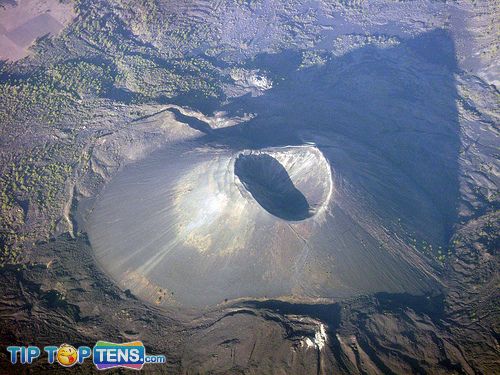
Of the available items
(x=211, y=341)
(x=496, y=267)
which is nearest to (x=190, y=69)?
(x=211, y=341)

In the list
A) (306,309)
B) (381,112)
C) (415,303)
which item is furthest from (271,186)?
(381,112)

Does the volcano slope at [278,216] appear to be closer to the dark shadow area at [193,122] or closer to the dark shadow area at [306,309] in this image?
the dark shadow area at [193,122]

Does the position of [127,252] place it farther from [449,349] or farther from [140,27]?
[140,27]

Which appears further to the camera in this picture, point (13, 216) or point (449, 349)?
point (13, 216)

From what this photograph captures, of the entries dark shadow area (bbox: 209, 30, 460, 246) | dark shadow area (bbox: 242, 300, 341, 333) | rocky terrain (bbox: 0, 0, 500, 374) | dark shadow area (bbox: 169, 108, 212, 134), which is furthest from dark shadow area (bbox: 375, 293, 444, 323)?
dark shadow area (bbox: 169, 108, 212, 134)

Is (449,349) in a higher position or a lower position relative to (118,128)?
lower

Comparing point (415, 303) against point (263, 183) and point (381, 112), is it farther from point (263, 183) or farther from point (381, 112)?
point (381, 112)

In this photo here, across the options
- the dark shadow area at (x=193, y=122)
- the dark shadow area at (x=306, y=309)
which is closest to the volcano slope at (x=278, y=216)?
the dark shadow area at (x=193, y=122)

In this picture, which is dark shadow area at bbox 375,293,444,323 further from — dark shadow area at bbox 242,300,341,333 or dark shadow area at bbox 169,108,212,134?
dark shadow area at bbox 169,108,212,134
